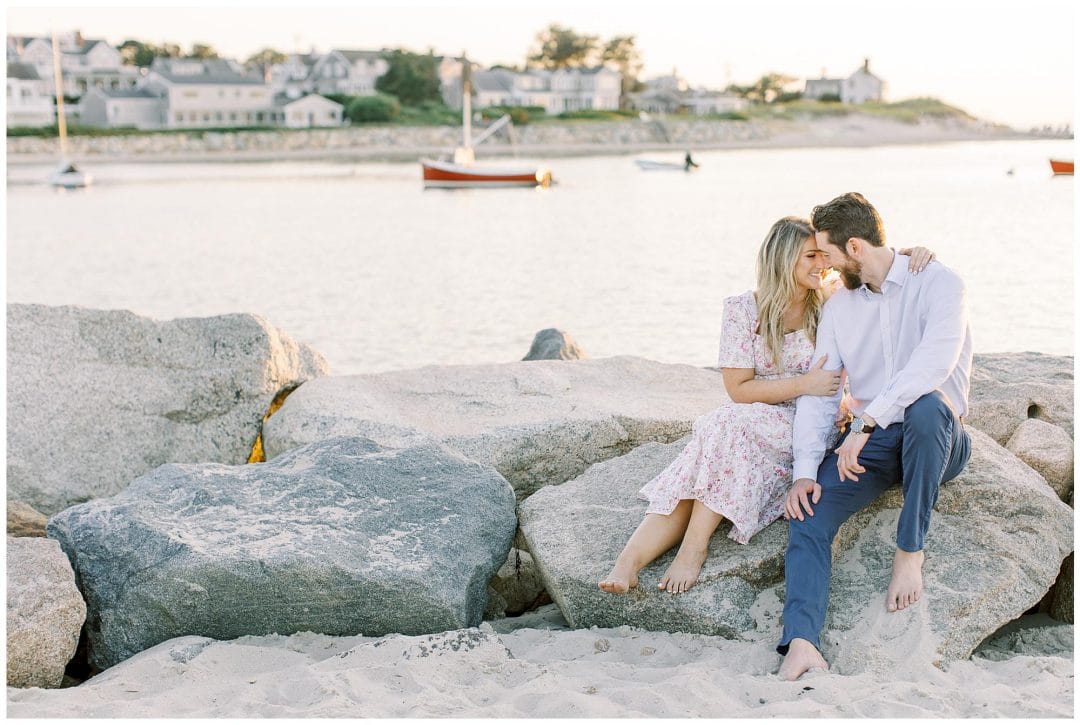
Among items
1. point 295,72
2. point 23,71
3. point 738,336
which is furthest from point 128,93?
point 738,336

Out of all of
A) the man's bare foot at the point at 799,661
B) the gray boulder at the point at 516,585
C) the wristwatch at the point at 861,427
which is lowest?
the gray boulder at the point at 516,585

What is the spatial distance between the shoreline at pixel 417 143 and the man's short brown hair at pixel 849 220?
194ft

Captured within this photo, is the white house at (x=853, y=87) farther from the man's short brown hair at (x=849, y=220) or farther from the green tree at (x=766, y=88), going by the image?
the man's short brown hair at (x=849, y=220)

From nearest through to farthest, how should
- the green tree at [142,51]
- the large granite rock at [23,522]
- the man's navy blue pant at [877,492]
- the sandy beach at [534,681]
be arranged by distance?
the sandy beach at [534,681]
the man's navy blue pant at [877,492]
the large granite rock at [23,522]
the green tree at [142,51]

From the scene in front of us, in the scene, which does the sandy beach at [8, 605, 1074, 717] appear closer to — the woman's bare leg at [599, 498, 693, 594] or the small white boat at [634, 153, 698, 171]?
the woman's bare leg at [599, 498, 693, 594]

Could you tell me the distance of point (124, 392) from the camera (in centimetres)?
598

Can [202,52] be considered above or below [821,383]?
above

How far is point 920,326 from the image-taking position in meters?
4.08

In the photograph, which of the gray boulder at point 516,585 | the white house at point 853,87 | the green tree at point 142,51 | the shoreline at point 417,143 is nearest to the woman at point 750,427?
the gray boulder at point 516,585

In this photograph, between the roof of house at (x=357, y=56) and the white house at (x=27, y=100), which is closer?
the white house at (x=27, y=100)

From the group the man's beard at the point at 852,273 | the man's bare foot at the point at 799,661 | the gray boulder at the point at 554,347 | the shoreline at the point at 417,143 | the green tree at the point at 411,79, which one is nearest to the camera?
the man's bare foot at the point at 799,661

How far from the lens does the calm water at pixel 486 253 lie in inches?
582

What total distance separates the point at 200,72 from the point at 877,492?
284ft

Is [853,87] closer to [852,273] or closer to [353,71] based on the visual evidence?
[353,71]
